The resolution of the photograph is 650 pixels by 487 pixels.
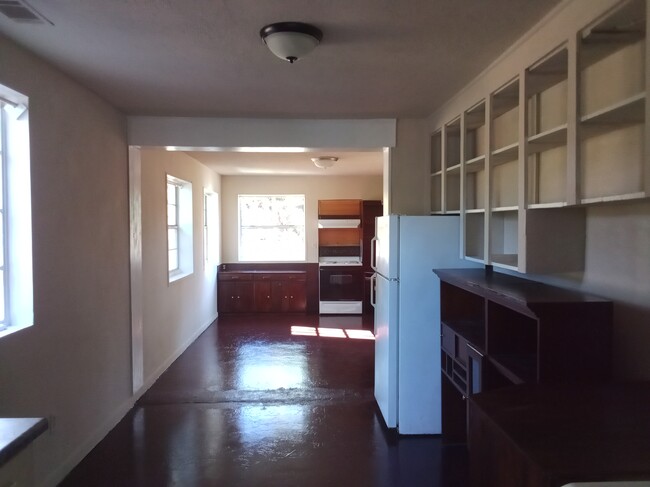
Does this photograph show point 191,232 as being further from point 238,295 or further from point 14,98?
point 14,98

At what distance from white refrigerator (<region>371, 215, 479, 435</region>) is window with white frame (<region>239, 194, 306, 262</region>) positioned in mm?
4993

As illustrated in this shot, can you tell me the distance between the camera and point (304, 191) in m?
8.02

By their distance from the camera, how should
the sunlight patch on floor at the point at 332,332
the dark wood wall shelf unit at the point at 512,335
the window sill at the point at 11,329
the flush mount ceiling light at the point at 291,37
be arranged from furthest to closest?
the sunlight patch on floor at the point at 332,332 → the window sill at the point at 11,329 → the flush mount ceiling light at the point at 291,37 → the dark wood wall shelf unit at the point at 512,335

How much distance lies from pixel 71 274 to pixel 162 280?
6.02 feet

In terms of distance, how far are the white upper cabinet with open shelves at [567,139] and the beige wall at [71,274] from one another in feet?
8.28

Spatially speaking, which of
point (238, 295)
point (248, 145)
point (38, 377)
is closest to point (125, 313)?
point (38, 377)

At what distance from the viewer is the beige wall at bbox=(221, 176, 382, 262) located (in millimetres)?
7961

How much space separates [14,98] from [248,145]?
1701 mm

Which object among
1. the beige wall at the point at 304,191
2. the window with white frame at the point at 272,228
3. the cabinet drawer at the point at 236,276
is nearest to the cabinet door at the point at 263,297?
the cabinet drawer at the point at 236,276

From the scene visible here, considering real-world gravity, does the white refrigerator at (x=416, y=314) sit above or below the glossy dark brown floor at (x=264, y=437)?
above

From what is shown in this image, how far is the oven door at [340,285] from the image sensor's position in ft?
24.8

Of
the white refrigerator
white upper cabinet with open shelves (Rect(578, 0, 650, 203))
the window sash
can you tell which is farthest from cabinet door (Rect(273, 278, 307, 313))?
white upper cabinet with open shelves (Rect(578, 0, 650, 203))

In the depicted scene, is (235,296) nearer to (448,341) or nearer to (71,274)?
(71,274)

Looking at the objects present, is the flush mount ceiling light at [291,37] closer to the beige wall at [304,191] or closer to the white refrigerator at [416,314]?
the white refrigerator at [416,314]
